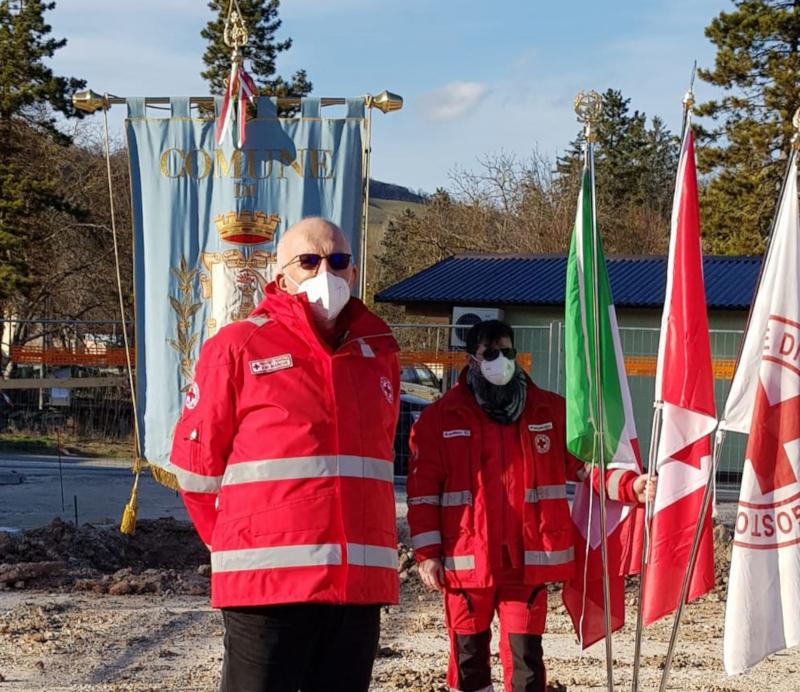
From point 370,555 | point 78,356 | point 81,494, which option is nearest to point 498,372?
point 370,555

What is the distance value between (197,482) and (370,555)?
0.59 metres

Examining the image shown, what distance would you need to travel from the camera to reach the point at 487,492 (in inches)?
208

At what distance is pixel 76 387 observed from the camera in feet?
57.9

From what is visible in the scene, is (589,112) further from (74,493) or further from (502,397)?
(74,493)

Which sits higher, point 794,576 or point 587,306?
point 587,306

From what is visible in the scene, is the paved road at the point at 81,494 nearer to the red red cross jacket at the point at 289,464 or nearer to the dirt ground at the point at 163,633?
the dirt ground at the point at 163,633

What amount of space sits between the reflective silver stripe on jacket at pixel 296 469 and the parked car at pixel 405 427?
12.4m

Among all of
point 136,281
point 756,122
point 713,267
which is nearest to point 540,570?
point 136,281

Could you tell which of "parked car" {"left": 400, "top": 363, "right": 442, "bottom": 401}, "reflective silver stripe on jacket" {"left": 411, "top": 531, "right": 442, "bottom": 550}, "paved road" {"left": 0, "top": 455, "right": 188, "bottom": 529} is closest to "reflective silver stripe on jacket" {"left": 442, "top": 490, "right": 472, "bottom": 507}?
"reflective silver stripe on jacket" {"left": 411, "top": 531, "right": 442, "bottom": 550}

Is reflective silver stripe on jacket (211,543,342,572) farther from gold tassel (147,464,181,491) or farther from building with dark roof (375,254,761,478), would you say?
building with dark roof (375,254,761,478)

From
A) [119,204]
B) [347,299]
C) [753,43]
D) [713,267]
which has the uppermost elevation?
[753,43]

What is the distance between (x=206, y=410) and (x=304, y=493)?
41 cm

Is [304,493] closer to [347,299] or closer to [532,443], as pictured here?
[347,299]

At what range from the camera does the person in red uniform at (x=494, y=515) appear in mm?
5250
